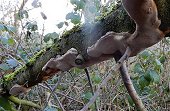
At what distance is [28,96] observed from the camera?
2.36 metres

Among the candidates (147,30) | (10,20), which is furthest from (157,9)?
(10,20)

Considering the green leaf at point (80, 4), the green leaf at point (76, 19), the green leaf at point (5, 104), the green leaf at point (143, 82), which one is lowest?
the green leaf at point (143, 82)

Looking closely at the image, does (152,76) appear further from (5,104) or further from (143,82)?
(5,104)

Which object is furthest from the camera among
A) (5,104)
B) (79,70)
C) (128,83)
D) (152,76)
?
(79,70)

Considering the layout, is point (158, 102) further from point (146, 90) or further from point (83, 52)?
point (83, 52)

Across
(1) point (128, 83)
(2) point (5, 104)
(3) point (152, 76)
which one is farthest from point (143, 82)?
(2) point (5, 104)

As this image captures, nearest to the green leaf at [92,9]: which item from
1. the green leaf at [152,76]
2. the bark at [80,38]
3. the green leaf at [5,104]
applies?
the bark at [80,38]

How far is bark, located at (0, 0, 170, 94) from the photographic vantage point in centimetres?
85

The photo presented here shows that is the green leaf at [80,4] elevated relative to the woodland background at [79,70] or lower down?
elevated

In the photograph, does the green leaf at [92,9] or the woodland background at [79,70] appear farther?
the green leaf at [92,9]

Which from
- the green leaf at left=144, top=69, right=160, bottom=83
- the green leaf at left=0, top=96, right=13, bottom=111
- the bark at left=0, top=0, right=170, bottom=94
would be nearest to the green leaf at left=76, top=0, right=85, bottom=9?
the bark at left=0, top=0, right=170, bottom=94

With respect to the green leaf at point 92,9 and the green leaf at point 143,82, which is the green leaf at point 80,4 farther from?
the green leaf at point 143,82

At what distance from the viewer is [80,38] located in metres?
1.10

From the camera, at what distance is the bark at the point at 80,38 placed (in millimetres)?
846
